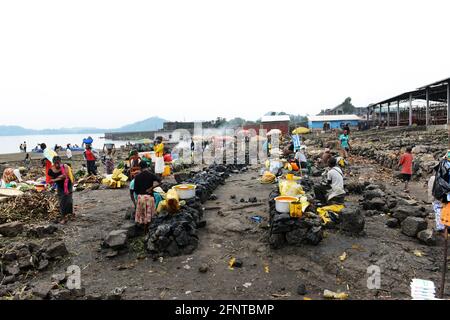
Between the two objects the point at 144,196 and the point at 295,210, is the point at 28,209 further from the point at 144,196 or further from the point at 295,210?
the point at 295,210

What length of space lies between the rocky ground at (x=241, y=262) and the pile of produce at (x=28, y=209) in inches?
42.7

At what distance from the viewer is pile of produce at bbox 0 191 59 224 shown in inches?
324

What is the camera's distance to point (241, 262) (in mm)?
5602

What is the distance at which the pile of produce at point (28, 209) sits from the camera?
8.23 meters

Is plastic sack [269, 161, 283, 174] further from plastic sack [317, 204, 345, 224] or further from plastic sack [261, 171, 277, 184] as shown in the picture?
plastic sack [317, 204, 345, 224]

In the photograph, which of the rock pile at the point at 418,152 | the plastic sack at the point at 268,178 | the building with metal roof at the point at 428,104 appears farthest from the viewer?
the building with metal roof at the point at 428,104

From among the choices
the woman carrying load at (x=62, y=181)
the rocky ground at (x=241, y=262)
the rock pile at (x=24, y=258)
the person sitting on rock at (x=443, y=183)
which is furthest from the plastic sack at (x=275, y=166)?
the rock pile at (x=24, y=258)

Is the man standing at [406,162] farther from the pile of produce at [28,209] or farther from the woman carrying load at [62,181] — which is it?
the pile of produce at [28,209]

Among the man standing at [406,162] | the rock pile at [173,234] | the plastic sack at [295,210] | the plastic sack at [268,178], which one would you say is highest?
the man standing at [406,162]

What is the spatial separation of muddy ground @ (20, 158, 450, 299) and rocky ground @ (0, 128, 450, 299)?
16 millimetres

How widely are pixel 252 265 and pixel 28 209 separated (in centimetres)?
682

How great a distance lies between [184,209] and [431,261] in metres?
5.02

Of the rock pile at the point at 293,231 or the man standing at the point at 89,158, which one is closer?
the rock pile at the point at 293,231
